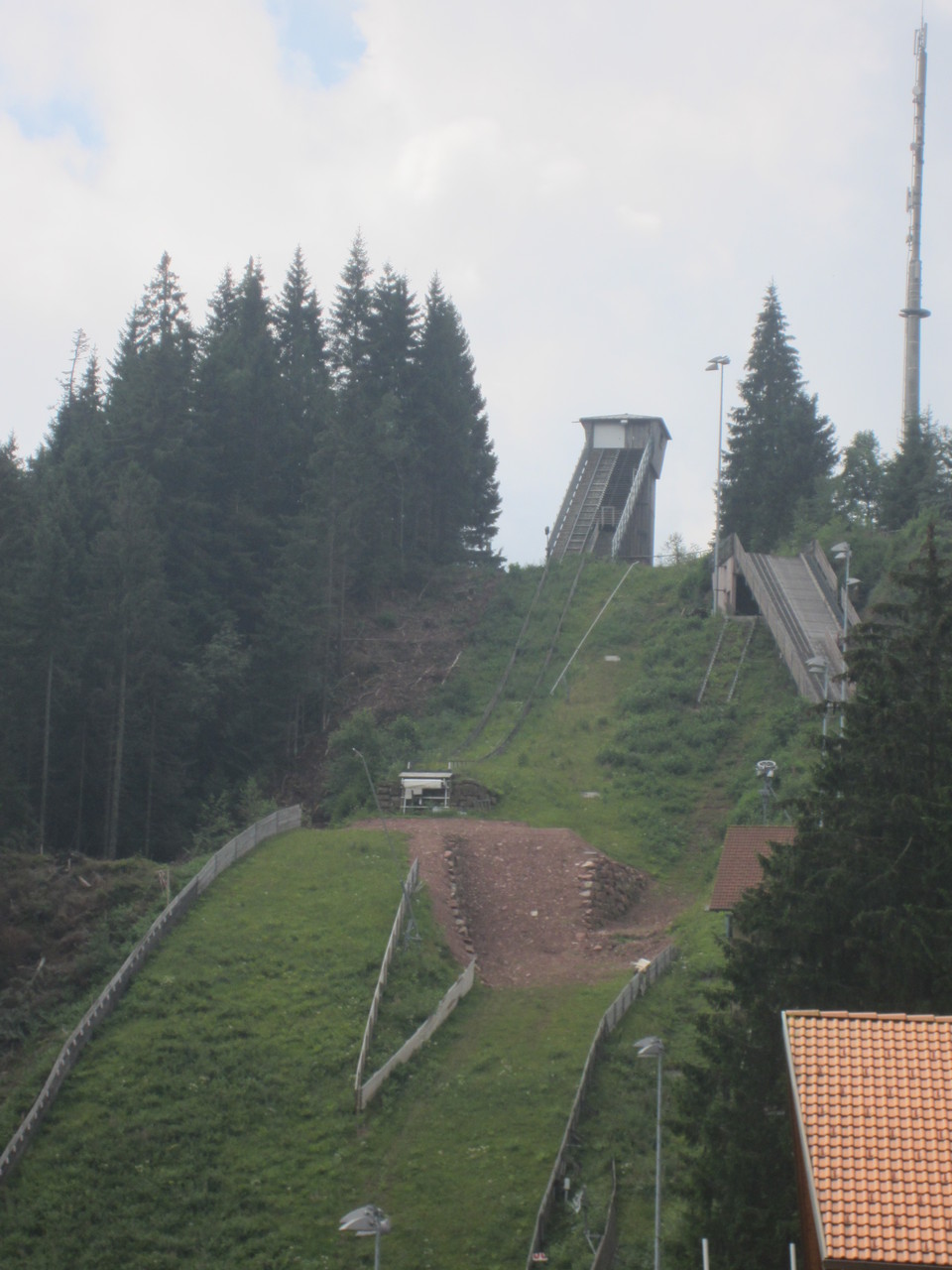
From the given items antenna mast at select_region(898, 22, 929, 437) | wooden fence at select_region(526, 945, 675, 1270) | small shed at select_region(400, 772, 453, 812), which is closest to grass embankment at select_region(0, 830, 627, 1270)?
wooden fence at select_region(526, 945, 675, 1270)

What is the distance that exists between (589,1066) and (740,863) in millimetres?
5269

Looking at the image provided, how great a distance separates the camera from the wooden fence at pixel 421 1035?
82.9ft

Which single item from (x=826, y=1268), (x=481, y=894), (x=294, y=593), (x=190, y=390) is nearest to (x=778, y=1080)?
(x=826, y=1268)

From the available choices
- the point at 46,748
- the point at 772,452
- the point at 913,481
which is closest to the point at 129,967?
the point at 46,748

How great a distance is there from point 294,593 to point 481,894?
22.8 meters

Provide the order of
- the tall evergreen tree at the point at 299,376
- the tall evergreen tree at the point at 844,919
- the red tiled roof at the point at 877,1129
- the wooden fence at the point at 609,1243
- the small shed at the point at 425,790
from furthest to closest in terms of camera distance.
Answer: the tall evergreen tree at the point at 299,376 → the small shed at the point at 425,790 → the wooden fence at the point at 609,1243 → the tall evergreen tree at the point at 844,919 → the red tiled roof at the point at 877,1129

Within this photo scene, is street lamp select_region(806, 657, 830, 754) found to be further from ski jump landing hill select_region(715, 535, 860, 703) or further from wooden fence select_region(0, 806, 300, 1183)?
wooden fence select_region(0, 806, 300, 1183)

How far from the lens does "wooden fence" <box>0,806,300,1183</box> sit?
24.2 m

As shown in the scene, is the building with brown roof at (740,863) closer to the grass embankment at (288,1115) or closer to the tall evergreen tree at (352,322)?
the grass embankment at (288,1115)

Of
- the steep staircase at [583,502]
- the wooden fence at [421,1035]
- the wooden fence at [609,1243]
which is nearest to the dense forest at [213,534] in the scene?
the steep staircase at [583,502]

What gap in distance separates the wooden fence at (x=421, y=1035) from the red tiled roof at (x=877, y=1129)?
489 inches

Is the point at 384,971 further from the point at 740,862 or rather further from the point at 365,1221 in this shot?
the point at 365,1221

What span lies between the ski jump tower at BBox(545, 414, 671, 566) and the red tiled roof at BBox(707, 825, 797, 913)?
42.6 metres

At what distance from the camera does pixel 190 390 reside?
204 feet
